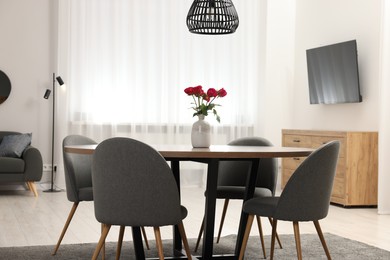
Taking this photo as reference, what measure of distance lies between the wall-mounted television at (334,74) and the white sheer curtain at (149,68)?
104cm

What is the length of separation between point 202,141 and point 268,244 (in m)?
1.08

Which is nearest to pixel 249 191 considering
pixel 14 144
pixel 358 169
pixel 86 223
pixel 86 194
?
pixel 86 194

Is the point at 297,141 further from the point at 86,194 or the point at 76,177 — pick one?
the point at 86,194

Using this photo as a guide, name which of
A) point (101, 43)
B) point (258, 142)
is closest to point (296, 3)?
point (101, 43)

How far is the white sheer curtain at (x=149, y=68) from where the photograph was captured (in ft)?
27.7

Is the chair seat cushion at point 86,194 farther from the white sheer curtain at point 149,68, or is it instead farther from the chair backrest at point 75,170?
the white sheer curtain at point 149,68

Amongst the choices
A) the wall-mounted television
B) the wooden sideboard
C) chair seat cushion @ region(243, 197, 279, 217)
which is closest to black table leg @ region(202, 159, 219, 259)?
chair seat cushion @ region(243, 197, 279, 217)

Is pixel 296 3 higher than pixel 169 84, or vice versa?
pixel 296 3

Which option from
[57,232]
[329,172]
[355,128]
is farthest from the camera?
[355,128]

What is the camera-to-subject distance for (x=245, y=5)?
353 inches

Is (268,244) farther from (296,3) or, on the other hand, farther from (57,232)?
(296,3)

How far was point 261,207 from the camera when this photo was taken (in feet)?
11.9

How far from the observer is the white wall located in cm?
836

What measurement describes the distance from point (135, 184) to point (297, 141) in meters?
4.95
